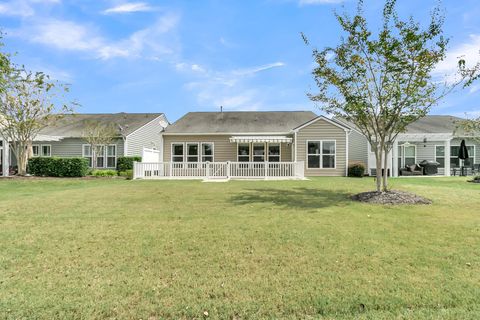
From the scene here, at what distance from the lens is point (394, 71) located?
→ 32.3 feet

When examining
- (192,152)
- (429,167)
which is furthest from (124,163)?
(429,167)

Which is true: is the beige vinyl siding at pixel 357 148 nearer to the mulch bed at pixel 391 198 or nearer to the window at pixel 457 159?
the window at pixel 457 159

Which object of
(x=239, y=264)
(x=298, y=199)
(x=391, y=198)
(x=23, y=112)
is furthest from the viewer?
(x=23, y=112)

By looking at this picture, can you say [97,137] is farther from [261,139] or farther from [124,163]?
[261,139]

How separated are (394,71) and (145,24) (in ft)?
33.9

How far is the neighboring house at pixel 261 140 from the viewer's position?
21875 millimetres

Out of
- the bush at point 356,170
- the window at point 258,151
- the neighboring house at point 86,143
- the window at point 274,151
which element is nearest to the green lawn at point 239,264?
the bush at point 356,170

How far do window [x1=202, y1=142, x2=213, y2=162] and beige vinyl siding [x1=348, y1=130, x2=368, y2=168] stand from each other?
1163 centimetres

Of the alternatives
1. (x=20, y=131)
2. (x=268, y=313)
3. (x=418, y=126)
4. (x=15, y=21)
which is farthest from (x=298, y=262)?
(x=418, y=126)

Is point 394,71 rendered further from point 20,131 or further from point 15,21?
point 20,131

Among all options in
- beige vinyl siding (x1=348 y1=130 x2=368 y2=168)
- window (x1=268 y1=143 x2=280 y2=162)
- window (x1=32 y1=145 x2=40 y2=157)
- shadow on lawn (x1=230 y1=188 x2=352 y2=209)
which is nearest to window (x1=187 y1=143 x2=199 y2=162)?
window (x1=268 y1=143 x2=280 y2=162)

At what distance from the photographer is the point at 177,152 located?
24609 millimetres

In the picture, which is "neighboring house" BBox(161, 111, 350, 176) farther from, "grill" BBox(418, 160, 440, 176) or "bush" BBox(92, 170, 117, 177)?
"grill" BBox(418, 160, 440, 176)

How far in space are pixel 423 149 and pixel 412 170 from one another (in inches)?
121
